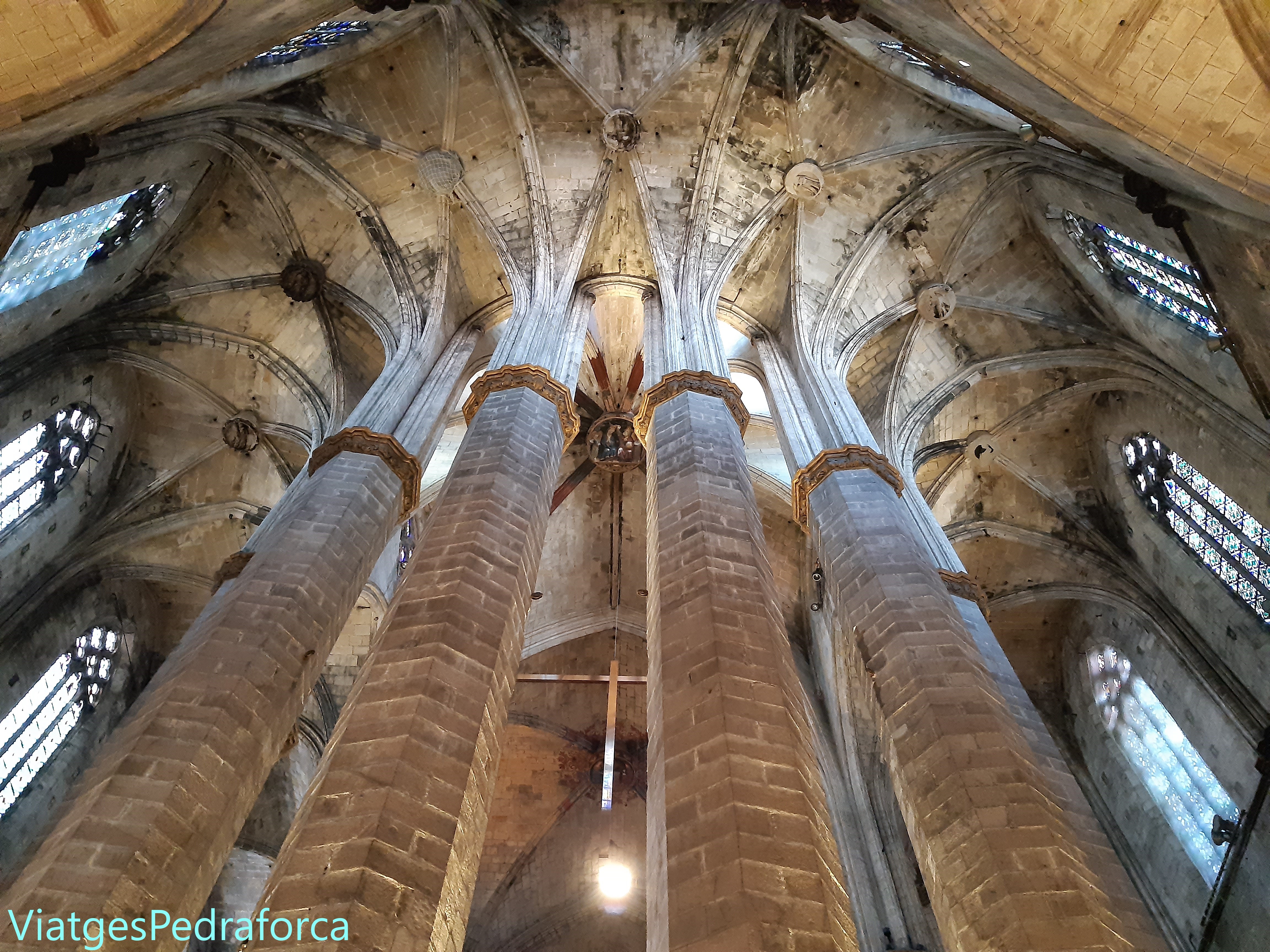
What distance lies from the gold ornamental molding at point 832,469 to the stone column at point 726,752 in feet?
5.00

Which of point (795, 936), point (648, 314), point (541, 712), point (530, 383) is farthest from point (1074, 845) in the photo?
point (541, 712)

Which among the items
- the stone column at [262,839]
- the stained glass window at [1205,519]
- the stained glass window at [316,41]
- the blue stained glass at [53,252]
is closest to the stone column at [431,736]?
the blue stained glass at [53,252]

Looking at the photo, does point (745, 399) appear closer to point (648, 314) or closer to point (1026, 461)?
point (648, 314)

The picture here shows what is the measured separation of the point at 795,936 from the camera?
3.92 meters

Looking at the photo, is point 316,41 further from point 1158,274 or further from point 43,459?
point 1158,274

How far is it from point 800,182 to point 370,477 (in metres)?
7.72

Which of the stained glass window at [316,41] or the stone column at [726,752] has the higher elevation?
the stained glass window at [316,41]

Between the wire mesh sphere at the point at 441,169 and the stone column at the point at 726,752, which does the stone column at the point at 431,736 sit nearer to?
the stone column at the point at 726,752

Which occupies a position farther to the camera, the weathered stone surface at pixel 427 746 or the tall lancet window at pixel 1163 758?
the tall lancet window at pixel 1163 758

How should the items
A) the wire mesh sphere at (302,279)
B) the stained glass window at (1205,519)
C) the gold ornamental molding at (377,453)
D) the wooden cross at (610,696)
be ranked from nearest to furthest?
the wooden cross at (610,696)
the gold ornamental molding at (377,453)
the stained glass window at (1205,519)
the wire mesh sphere at (302,279)

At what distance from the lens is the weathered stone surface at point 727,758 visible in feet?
13.5

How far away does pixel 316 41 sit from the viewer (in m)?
12.0

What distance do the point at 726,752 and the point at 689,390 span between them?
5053 millimetres

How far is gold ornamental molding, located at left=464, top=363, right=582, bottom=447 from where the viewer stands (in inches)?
364
